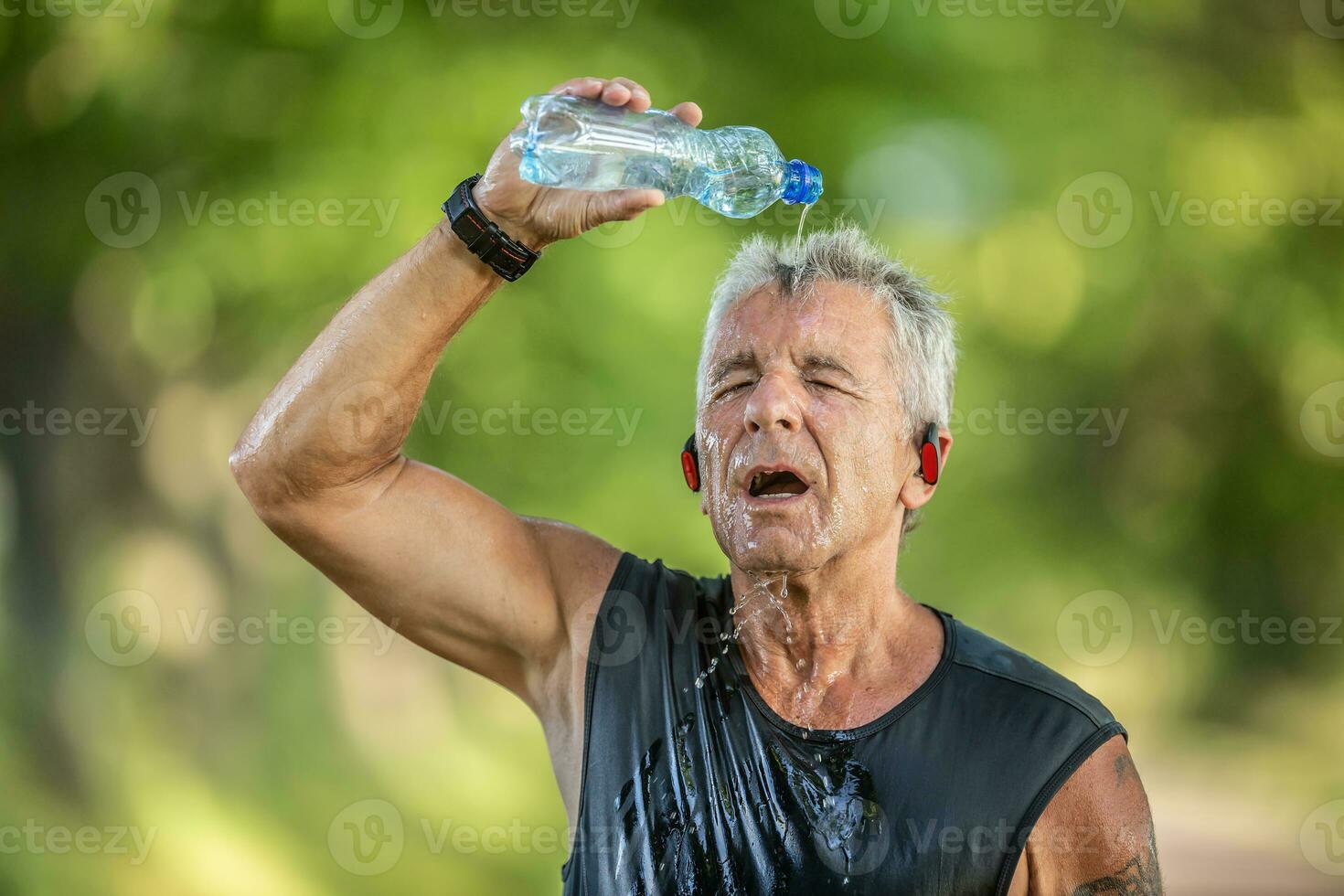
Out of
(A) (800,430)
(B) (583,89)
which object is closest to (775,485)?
(A) (800,430)

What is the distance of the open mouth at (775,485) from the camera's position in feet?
6.28

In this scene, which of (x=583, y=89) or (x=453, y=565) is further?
(x=453, y=565)

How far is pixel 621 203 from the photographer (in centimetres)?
163

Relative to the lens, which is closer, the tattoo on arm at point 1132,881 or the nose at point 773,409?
the tattoo on arm at point 1132,881

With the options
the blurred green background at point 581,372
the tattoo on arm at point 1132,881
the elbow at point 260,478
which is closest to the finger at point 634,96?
the elbow at point 260,478

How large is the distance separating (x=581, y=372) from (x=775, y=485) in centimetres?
227

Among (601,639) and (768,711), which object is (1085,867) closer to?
(768,711)

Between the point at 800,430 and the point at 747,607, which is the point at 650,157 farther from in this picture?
the point at 747,607

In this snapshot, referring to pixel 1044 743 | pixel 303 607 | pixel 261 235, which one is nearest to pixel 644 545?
pixel 303 607

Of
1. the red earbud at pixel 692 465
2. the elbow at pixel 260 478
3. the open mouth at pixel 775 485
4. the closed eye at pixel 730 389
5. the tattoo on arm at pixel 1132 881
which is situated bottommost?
the tattoo on arm at pixel 1132 881

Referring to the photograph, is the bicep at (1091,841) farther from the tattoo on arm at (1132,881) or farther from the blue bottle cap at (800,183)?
the blue bottle cap at (800,183)

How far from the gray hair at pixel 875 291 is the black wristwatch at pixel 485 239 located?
0.45 metres

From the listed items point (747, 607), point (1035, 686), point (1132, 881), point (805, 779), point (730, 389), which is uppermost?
point (730, 389)

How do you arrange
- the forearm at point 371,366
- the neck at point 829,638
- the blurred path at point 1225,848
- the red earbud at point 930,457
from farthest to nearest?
the blurred path at point 1225,848, the red earbud at point 930,457, the neck at point 829,638, the forearm at point 371,366
